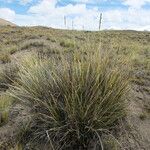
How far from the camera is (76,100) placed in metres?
4.82

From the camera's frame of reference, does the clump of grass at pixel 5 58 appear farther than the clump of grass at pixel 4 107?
Yes

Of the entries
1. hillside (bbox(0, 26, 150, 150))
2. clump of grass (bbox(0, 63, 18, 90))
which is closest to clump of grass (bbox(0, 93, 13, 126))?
hillside (bbox(0, 26, 150, 150))

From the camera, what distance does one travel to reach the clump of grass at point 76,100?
4824 millimetres

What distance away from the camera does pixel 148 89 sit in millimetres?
6703

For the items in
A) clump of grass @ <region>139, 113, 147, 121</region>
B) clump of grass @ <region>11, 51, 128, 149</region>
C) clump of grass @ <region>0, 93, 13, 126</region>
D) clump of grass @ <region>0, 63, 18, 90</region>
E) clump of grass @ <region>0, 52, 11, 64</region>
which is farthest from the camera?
clump of grass @ <region>0, 52, 11, 64</region>

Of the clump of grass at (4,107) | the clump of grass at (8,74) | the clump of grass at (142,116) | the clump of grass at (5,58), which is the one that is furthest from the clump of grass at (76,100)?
the clump of grass at (5,58)

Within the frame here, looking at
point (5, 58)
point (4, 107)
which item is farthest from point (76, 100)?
point (5, 58)

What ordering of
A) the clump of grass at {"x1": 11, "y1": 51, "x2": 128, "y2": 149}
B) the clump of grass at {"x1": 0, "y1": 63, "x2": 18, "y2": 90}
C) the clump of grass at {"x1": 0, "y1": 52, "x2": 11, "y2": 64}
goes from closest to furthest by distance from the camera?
the clump of grass at {"x1": 11, "y1": 51, "x2": 128, "y2": 149} < the clump of grass at {"x1": 0, "y1": 63, "x2": 18, "y2": 90} < the clump of grass at {"x1": 0, "y1": 52, "x2": 11, "y2": 64}

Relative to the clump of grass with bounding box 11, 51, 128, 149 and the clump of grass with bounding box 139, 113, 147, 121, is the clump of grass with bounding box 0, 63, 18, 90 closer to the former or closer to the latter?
the clump of grass with bounding box 11, 51, 128, 149

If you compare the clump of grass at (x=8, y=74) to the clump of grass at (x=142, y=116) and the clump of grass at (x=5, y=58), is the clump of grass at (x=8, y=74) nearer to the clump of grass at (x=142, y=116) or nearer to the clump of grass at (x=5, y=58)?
the clump of grass at (x=5, y=58)

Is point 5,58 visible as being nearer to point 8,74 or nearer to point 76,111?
point 8,74

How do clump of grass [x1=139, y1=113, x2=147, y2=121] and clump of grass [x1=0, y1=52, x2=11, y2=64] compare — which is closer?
clump of grass [x1=139, y1=113, x2=147, y2=121]

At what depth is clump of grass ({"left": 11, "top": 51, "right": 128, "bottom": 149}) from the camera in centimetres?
482

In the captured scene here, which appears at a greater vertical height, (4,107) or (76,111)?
(76,111)
